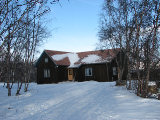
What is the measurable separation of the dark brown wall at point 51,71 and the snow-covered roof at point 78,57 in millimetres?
895

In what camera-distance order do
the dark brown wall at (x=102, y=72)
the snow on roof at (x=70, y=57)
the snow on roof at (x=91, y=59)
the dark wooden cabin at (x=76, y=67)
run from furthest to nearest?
the snow on roof at (x=70, y=57) → the snow on roof at (x=91, y=59) → the dark wooden cabin at (x=76, y=67) → the dark brown wall at (x=102, y=72)

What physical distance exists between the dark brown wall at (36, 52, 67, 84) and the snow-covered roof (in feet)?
2.94

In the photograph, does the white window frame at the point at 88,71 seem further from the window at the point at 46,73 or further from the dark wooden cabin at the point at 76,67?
the window at the point at 46,73

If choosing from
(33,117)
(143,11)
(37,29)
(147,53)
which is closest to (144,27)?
(143,11)

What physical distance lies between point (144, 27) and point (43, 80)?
22.1 metres

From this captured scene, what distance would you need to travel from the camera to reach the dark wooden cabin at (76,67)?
84.3 feet

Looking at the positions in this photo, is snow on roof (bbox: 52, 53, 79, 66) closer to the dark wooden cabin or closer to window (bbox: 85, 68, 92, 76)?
the dark wooden cabin

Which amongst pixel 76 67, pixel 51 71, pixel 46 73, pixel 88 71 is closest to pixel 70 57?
pixel 76 67

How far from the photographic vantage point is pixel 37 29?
15797 millimetres

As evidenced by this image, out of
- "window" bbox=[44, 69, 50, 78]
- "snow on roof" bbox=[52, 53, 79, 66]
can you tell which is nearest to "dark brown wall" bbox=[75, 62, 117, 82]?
"snow on roof" bbox=[52, 53, 79, 66]

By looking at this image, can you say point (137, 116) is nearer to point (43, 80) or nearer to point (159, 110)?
point (159, 110)

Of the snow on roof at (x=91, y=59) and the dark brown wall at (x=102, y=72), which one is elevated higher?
the snow on roof at (x=91, y=59)

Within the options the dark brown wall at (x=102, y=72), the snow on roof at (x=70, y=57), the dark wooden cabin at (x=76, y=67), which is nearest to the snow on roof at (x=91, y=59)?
the dark wooden cabin at (x=76, y=67)

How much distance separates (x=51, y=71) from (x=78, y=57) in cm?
589
